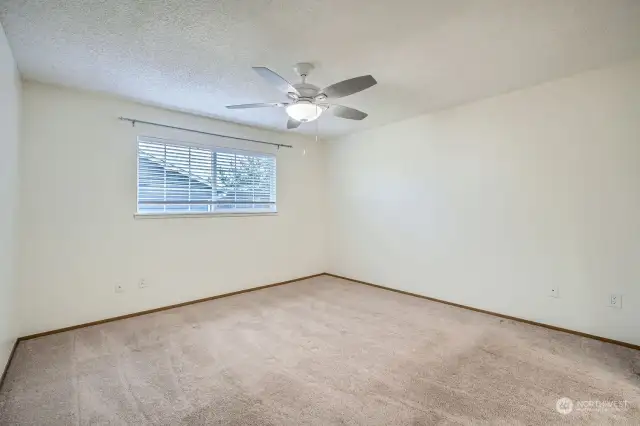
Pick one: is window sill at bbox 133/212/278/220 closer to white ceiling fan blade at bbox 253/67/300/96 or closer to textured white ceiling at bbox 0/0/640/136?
textured white ceiling at bbox 0/0/640/136

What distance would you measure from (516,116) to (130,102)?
13.2 feet

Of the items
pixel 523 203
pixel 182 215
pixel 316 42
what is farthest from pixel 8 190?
pixel 523 203

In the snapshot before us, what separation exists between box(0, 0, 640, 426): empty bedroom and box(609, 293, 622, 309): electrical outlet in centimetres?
3

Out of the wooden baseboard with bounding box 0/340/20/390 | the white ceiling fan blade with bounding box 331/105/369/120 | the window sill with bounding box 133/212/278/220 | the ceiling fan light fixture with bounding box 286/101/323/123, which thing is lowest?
the wooden baseboard with bounding box 0/340/20/390

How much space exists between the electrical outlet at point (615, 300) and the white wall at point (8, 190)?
459 centimetres

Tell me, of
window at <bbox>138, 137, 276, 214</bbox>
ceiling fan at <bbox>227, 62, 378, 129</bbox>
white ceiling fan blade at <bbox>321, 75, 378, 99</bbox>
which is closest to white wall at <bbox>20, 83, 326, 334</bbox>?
window at <bbox>138, 137, 276, 214</bbox>

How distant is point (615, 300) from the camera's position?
2.64 metres

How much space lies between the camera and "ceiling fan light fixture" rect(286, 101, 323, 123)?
246 centimetres

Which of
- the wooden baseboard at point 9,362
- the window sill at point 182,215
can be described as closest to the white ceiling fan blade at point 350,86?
the window sill at point 182,215

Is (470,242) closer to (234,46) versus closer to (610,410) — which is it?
(610,410)

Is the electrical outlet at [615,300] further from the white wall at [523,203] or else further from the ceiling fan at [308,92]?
the ceiling fan at [308,92]

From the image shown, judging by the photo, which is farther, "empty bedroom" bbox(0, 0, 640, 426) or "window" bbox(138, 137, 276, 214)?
"window" bbox(138, 137, 276, 214)

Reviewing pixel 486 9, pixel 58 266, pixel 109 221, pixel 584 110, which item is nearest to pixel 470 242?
pixel 584 110

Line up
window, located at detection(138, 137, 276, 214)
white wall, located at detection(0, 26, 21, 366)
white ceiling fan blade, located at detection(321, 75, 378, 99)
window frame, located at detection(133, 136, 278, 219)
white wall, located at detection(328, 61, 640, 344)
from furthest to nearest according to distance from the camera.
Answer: window, located at detection(138, 137, 276, 214)
window frame, located at detection(133, 136, 278, 219)
white wall, located at detection(328, 61, 640, 344)
white ceiling fan blade, located at detection(321, 75, 378, 99)
white wall, located at detection(0, 26, 21, 366)
